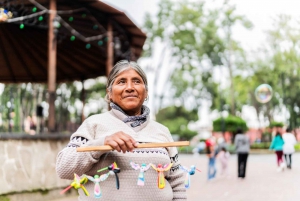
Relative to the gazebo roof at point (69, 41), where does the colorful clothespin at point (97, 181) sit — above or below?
below

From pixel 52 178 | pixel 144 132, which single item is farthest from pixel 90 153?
pixel 52 178

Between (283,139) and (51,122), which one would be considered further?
(283,139)

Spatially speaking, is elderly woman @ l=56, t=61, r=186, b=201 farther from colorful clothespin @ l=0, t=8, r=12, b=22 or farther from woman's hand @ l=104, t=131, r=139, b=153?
colorful clothespin @ l=0, t=8, r=12, b=22

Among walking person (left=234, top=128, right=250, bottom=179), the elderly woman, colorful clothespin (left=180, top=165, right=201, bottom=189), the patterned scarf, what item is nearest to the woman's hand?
the elderly woman

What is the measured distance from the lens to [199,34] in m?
34.8

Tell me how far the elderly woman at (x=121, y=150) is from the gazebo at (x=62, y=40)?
23.7ft

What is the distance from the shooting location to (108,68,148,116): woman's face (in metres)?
1.90

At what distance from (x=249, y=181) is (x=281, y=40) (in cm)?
2536

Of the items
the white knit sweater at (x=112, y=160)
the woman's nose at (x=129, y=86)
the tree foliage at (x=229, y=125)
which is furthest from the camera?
the tree foliage at (x=229, y=125)

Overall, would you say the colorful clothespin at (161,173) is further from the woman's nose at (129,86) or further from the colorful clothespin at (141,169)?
the woman's nose at (129,86)

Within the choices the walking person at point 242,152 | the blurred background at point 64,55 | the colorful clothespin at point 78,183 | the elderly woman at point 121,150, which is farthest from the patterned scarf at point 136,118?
the walking person at point 242,152

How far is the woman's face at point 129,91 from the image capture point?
1.90 metres

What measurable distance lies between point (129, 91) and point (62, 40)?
1028 cm

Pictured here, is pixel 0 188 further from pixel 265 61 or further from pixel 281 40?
pixel 265 61
